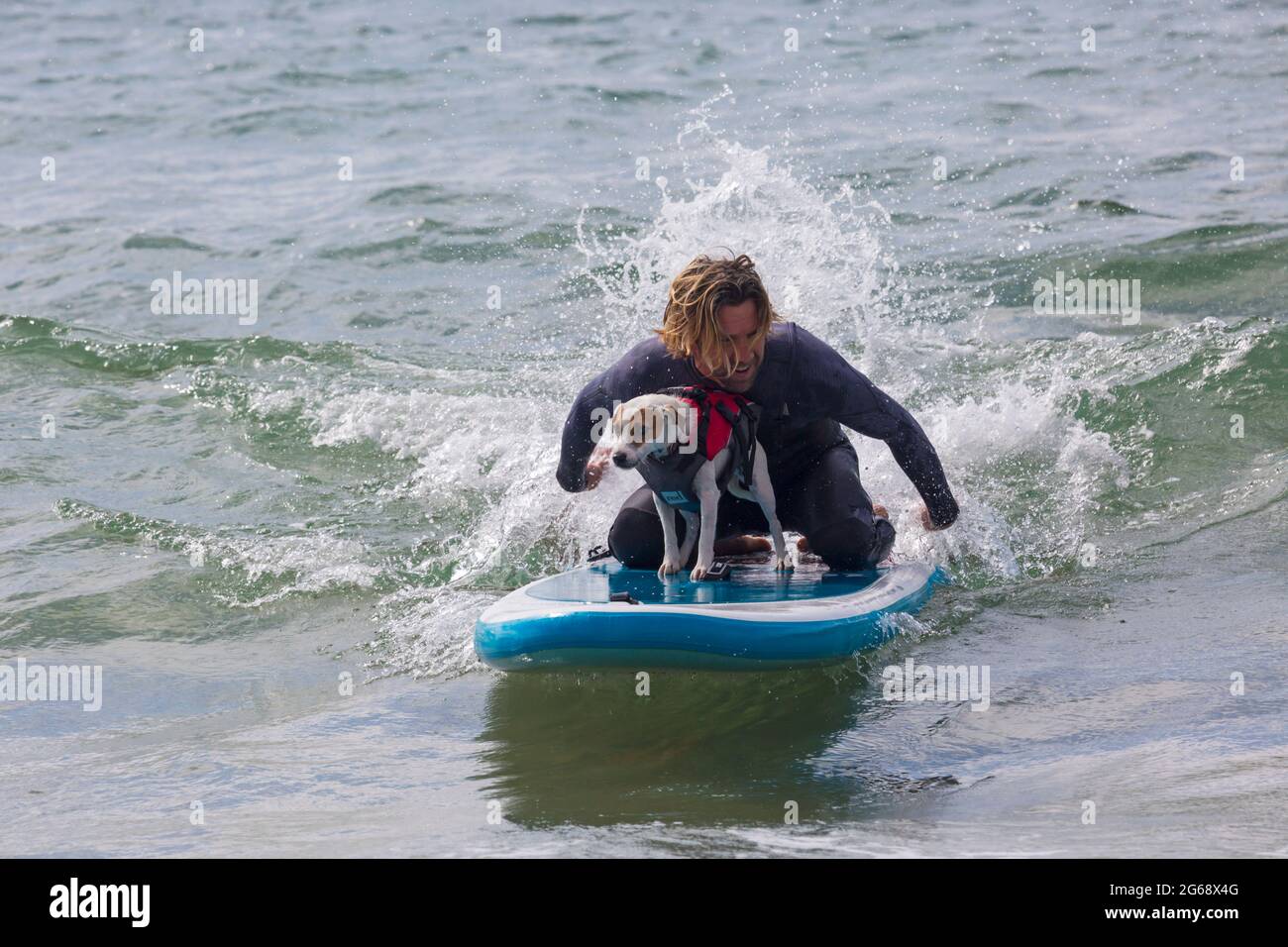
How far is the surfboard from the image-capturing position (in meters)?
5.07

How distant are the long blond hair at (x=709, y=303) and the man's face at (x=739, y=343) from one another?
15 millimetres

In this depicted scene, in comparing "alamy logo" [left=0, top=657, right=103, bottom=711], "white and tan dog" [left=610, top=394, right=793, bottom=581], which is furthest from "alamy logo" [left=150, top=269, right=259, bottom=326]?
"white and tan dog" [left=610, top=394, right=793, bottom=581]

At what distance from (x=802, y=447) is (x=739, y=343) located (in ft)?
2.78

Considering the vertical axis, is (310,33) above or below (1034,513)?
above

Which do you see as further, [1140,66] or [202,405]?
[1140,66]

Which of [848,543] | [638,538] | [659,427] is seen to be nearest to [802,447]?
[848,543]

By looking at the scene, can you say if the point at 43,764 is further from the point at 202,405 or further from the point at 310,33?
the point at 310,33

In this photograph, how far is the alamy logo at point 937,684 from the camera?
17.4ft

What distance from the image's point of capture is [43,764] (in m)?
5.04
